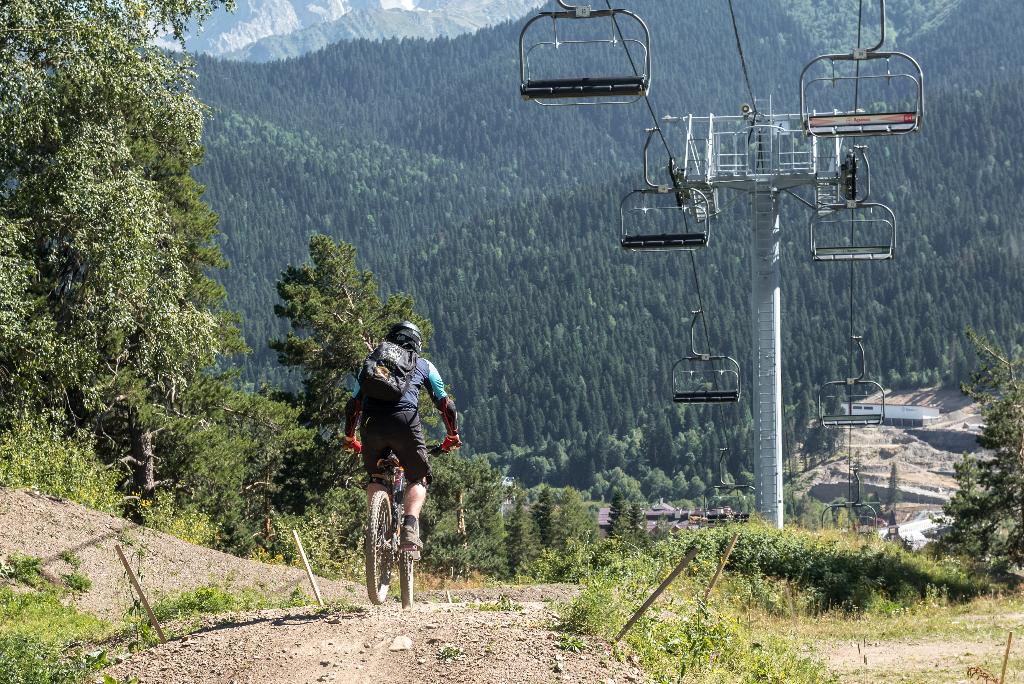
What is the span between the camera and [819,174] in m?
27.3

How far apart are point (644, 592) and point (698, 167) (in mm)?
17577

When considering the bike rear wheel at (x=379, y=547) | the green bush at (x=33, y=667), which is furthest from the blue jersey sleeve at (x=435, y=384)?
the green bush at (x=33, y=667)

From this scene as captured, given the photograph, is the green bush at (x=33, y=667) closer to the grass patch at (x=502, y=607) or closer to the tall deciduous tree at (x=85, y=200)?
the grass patch at (x=502, y=607)

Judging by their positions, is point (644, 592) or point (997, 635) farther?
point (997, 635)

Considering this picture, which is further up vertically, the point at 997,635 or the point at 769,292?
the point at 769,292

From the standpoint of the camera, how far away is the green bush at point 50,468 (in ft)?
69.7

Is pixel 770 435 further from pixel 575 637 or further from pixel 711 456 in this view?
pixel 711 456

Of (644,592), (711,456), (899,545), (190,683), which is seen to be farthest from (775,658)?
(711,456)

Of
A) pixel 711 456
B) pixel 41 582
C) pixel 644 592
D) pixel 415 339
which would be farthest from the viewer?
pixel 711 456

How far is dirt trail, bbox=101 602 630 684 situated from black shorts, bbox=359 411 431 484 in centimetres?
107

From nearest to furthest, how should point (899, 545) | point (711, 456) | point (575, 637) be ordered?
1. point (575, 637)
2. point (899, 545)
3. point (711, 456)

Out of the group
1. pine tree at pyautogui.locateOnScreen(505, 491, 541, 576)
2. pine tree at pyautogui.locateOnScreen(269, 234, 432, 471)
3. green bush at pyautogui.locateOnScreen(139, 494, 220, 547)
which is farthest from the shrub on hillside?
pine tree at pyautogui.locateOnScreen(505, 491, 541, 576)

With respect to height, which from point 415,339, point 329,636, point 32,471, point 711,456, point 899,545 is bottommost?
point 711,456

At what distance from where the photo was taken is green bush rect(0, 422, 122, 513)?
21234mm
